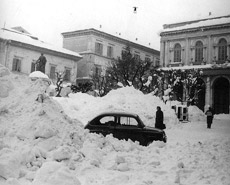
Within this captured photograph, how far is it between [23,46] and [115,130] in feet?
48.3

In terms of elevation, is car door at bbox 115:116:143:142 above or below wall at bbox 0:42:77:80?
below

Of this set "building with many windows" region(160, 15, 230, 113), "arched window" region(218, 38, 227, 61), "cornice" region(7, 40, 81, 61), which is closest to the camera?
"arched window" region(218, 38, 227, 61)

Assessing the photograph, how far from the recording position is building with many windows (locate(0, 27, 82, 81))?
17.7m

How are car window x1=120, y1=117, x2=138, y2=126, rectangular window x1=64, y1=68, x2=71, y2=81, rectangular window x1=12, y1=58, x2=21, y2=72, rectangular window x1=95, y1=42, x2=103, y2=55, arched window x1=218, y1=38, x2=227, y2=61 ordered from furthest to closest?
rectangular window x1=95, y1=42, x2=103, y2=55 → rectangular window x1=64, y1=68, x2=71, y2=81 → rectangular window x1=12, y1=58, x2=21, y2=72 → arched window x1=218, y1=38, x2=227, y2=61 → car window x1=120, y1=117, x2=138, y2=126

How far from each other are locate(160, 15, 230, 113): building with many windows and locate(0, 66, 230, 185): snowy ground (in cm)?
299

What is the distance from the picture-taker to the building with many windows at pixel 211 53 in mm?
9570

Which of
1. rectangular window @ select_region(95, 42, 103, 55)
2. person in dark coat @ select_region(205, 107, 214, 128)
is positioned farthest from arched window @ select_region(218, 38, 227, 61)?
rectangular window @ select_region(95, 42, 103, 55)

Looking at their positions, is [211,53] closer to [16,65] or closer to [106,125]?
[106,125]

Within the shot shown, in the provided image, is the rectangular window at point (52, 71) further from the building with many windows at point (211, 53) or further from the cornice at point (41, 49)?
the building with many windows at point (211, 53)

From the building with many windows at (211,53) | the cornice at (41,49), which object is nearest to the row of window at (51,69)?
the cornice at (41,49)

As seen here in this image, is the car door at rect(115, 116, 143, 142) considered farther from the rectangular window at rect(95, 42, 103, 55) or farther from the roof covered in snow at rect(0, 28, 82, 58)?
the rectangular window at rect(95, 42, 103, 55)

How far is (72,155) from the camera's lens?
16.5ft

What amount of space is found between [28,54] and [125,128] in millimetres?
14661

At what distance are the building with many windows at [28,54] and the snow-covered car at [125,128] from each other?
967cm
